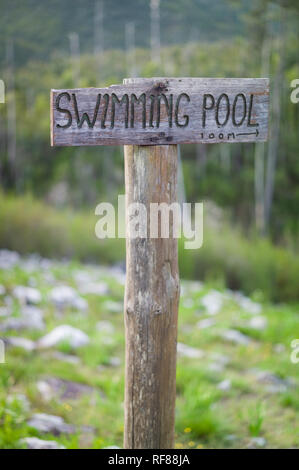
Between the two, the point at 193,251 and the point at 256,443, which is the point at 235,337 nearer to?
the point at 256,443

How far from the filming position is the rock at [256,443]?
2.62 metres

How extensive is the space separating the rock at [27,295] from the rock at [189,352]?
1.40 meters

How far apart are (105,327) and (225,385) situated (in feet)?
4.13

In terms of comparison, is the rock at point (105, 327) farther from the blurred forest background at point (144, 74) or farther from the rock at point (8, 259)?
the blurred forest background at point (144, 74)

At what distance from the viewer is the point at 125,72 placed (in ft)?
45.1

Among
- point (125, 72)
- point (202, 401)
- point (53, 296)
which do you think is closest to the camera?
point (202, 401)

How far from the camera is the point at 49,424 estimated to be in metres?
2.61

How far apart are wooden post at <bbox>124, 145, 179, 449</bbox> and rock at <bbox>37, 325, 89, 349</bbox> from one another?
192 cm

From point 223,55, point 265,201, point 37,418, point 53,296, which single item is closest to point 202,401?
point 37,418

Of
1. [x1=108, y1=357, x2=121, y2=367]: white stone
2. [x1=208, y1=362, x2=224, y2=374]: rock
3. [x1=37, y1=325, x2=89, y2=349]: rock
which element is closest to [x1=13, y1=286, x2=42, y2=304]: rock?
[x1=37, y1=325, x2=89, y2=349]: rock

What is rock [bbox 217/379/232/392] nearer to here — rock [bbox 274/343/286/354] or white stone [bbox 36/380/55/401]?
rock [bbox 274/343/286/354]

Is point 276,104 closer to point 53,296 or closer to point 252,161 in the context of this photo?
point 252,161

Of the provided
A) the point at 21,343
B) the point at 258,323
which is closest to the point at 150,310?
the point at 21,343

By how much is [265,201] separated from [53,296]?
28.3 feet
